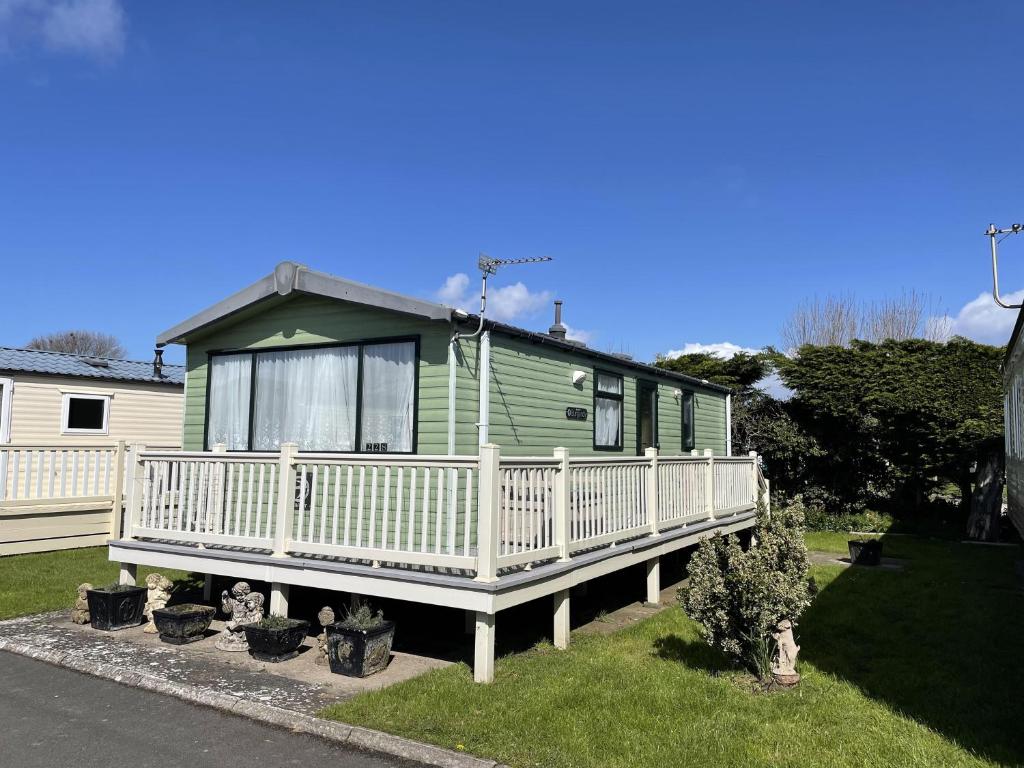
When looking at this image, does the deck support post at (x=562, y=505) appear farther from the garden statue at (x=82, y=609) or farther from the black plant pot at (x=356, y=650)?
the garden statue at (x=82, y=609)

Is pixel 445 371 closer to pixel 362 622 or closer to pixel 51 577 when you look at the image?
pixel 362 622

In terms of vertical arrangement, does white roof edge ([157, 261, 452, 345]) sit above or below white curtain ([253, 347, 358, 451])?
above

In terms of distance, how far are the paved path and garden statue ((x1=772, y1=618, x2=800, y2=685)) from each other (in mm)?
2746

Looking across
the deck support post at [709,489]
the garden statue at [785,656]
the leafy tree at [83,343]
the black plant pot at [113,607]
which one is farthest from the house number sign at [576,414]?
the leafy tree at [83,343]

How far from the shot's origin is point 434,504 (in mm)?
6770

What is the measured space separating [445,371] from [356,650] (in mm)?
2984

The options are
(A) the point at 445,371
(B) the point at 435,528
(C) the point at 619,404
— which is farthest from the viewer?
(C) the point at 619,404

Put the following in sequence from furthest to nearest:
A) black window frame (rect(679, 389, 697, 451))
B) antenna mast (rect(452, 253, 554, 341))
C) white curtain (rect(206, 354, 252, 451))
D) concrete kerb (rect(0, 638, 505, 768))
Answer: black window frame (rect(679, 389, 697, 451)) → white curtain (rect(206, 354, 252, 451)) → antenna mast (rect(452, 253, 554, 341)) → concrete kerb (rect(0, 638, 505, 768))

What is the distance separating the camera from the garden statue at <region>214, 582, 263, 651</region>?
5.75m

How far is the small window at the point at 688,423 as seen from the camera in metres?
13.2

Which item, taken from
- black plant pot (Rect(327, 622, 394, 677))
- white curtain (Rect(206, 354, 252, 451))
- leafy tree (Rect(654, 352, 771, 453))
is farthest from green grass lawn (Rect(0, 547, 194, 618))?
leafy tree (Rect(654, 352, 771, 453))

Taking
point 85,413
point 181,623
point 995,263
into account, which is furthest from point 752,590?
A: point 85,413

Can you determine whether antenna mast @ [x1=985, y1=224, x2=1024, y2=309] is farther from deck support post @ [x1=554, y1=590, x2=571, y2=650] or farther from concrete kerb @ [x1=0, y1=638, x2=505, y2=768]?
concrete kerb @ [x1=0, y1=638, x2=505, y2=768]

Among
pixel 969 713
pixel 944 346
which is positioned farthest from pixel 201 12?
pixel 944 346
